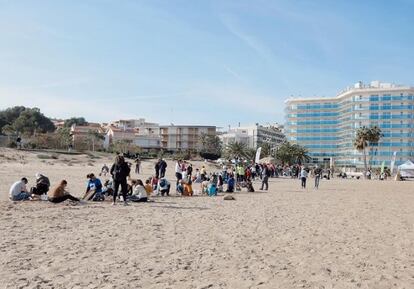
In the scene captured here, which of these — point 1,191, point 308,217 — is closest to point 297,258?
point 308,217

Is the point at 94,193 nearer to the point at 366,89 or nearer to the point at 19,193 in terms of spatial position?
the point at 19,193

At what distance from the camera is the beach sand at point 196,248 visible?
6.25m

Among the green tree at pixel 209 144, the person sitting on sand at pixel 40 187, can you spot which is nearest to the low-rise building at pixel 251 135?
the green tree at pixel 209 144

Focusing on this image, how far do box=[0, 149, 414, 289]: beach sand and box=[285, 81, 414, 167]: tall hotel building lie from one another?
99.4 meters

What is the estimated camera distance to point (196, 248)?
27.5 ft

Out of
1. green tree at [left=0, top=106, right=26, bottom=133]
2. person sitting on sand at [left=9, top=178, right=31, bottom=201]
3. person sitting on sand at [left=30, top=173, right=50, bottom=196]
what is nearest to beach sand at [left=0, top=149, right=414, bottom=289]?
person sitting on sand at [left=9, top=178, right=31, bottom=201]

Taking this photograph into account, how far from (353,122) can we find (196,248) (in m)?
111

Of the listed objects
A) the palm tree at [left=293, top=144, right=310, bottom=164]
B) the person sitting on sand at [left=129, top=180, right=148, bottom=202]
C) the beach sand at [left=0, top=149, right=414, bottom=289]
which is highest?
the palm tree at [left=293, top=144, right=310, bottom=164]

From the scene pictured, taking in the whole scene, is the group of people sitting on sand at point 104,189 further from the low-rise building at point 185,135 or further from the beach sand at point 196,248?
the low-rise building at point 185,135

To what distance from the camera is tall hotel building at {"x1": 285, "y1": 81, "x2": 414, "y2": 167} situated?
107125mm

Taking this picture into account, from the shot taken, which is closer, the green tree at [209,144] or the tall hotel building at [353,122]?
the tall hotel building at [353,122]

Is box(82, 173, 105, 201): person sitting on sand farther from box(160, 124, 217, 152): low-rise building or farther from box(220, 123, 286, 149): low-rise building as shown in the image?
box(220, 123, 286, 149): low-rise building

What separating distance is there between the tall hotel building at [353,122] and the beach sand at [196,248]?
326 ft

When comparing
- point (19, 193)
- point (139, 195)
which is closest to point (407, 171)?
point (139, 195)
